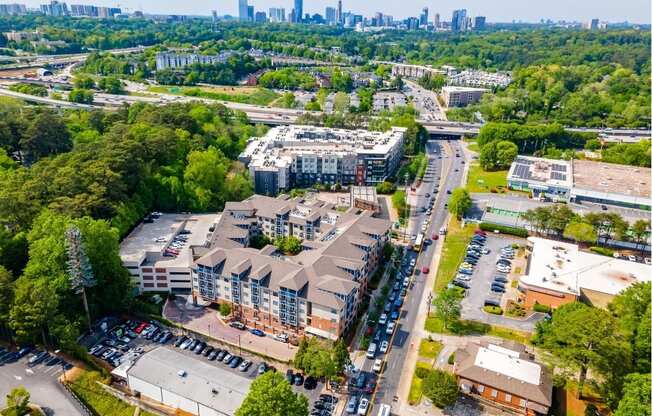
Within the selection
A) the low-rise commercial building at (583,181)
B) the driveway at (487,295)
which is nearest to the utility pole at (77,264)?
the driveway at (487,295)

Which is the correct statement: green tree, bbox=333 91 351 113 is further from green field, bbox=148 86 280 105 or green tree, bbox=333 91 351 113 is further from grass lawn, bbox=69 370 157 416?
grass lawn, bbox=69 370 157 416

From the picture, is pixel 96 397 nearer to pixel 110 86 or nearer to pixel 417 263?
pixel 417 263

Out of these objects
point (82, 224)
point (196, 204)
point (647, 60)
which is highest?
point (647, 60)

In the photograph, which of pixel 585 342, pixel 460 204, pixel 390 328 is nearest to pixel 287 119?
pixel 460 204

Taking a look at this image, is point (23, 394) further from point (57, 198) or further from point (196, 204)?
point (196, 204)

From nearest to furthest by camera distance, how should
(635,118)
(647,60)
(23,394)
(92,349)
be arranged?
1. (23,394)
2. (92,349)
3. (635,118)
4. (647,60)

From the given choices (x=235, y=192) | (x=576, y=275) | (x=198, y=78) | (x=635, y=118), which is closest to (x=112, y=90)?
(x=198, y=78)
